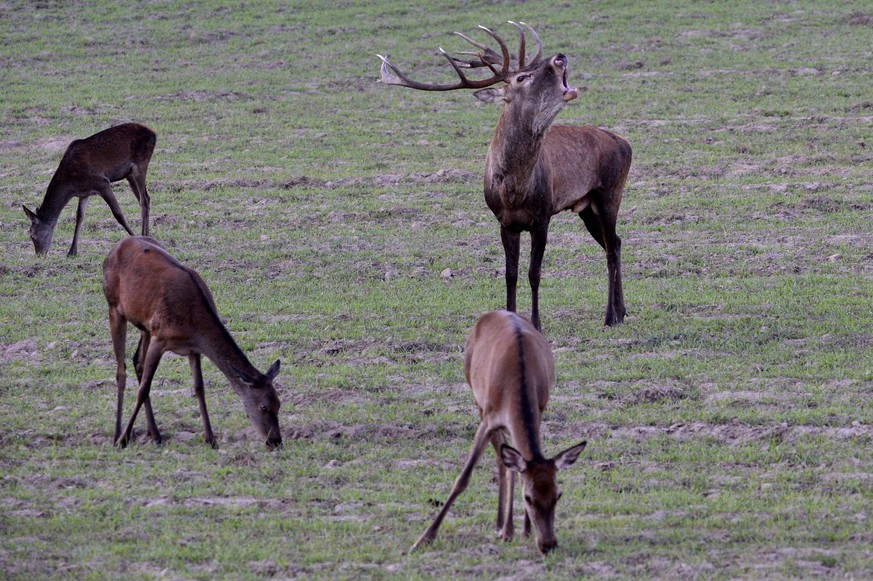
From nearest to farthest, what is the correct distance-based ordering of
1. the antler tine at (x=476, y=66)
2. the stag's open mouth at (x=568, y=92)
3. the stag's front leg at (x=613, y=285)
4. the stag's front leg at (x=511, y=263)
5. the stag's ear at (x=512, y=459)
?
the stag's ear at (x=512, y=459) < the stag's open mouth at (x=568, y=92) < the stag's front leg at (x=511, y=263) < the antler tine at (x=476, y=66) < the stag's front leg at (x=613, y=285)

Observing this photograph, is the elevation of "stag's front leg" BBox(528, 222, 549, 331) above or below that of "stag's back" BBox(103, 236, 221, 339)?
below

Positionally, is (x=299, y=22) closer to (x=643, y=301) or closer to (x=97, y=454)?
(x=643, y=301)

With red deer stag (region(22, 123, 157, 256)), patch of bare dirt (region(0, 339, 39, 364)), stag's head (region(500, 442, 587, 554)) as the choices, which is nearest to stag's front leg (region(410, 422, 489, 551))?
stag's head (region(500, 442, 587, 554))

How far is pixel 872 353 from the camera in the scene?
10.1 meters

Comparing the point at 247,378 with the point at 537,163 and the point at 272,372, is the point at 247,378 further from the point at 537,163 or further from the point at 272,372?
the point at 537,163

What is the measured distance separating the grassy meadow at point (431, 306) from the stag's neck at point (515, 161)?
4.21 ft

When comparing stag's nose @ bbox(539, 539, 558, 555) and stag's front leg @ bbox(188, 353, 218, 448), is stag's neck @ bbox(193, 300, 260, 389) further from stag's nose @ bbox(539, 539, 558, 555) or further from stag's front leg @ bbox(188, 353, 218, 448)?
stag's nose @ bbox(539, 539, 558, 555)

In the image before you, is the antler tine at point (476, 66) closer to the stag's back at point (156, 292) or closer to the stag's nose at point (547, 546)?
the stag's back at point (156, 292)

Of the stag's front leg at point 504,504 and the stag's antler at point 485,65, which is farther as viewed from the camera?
the stag's antler at point 485,65

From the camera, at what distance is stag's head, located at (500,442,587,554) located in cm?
639

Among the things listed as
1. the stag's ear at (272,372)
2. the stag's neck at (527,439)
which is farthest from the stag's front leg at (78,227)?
the stag's neck at (527,439)

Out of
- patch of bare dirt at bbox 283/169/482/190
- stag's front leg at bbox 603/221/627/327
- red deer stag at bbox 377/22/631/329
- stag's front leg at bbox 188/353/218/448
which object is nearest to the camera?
stag's front leg at bbox 188/353/218/448

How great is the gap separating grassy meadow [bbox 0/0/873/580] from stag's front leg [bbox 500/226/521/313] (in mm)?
562

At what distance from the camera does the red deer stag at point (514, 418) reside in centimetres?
642
